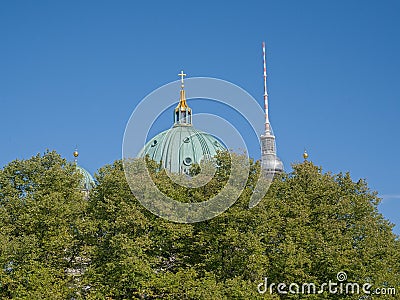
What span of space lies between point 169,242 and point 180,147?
42.4 meters

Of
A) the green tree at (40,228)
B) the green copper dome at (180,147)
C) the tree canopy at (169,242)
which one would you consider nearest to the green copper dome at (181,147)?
the green copper dome at (180,147)

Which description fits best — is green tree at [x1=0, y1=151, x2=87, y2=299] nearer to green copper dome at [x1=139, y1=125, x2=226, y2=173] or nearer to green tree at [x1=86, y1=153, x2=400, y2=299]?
green tree at [x1=86, y1=153, x2=400, y2=299]

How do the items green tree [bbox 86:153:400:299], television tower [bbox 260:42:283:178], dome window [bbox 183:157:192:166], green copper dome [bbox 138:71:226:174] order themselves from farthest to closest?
1. television tower [bbox 260:42:283:178]
2. green copper dome [bbox 138:71:226:174]
3. dome window [bbox 183:157:192:166]
4. green tree [bbox 86:153:400:299]

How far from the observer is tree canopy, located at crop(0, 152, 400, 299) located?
38938 mm

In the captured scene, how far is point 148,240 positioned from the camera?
40.4 metres

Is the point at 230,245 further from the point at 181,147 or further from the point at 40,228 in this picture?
the point at 181,147

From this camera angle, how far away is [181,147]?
274 feet

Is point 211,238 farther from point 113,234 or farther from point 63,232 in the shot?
point 63,232

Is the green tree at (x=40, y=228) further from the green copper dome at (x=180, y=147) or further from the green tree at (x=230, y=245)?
the green copper dome at (x=180, y=147)

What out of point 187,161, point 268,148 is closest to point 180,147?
point 187,161

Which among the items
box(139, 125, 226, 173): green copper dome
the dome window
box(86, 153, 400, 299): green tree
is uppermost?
box(139, 125, 226, 173): green copper dome

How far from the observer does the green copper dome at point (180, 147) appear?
269ft

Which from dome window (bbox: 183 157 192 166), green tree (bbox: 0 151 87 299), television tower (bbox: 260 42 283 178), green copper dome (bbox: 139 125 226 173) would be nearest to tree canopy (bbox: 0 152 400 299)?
green tree (bbox: 0 151 87 299)

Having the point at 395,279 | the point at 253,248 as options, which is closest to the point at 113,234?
the point at 253,248
